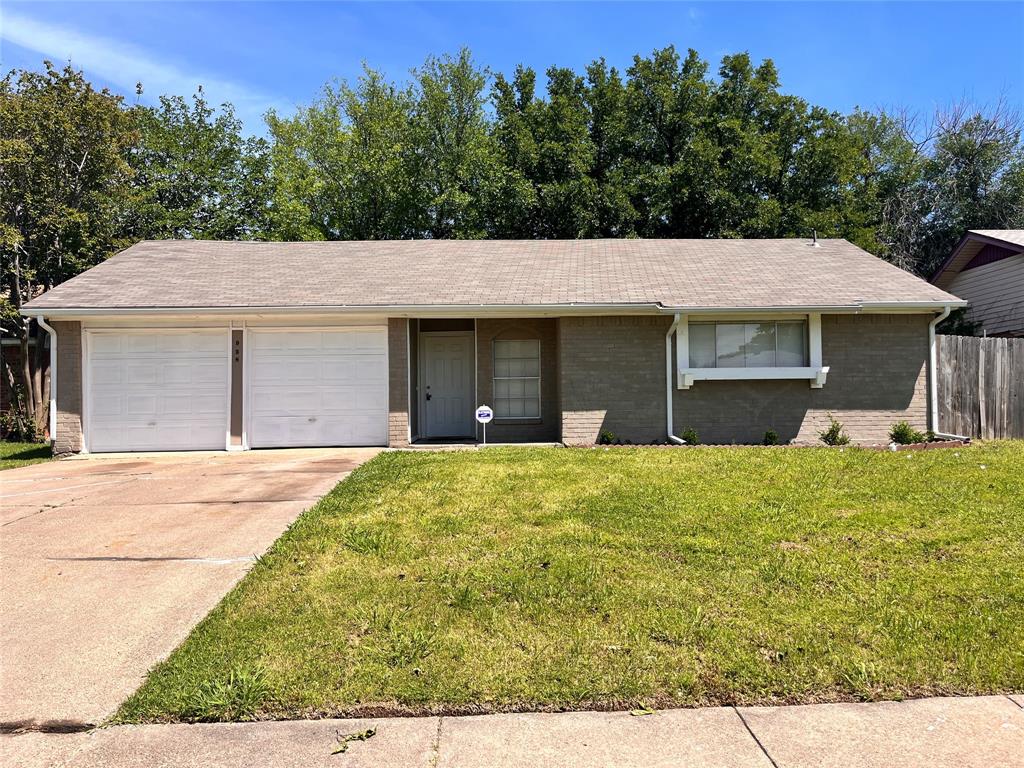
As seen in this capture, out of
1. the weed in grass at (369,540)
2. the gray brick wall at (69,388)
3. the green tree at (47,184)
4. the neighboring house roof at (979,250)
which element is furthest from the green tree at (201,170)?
the neighboring house roof at (979,250)

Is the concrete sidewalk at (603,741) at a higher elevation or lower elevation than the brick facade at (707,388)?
lower

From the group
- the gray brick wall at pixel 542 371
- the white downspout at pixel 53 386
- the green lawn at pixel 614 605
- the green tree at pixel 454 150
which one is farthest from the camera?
the green tree at pixel 454 150

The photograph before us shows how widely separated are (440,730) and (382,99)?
28.3m

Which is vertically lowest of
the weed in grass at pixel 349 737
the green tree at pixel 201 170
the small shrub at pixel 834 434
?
the weed in grass at pixel 349 737

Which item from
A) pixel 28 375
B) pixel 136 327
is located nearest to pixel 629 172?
pixel 136 327

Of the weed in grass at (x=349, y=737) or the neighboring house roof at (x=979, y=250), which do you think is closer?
the weed in grass at (x=349, y=737)

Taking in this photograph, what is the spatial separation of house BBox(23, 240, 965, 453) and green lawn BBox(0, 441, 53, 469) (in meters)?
0.68

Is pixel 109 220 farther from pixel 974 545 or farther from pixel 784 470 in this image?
pixel 974 545

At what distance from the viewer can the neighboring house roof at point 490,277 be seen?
1169cm

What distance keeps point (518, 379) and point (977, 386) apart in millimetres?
8964

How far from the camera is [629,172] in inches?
964

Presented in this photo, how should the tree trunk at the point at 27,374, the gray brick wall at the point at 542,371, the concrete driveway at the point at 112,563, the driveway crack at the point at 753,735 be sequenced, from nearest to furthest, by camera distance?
the driveway crack at the point at 753,735 → the concrete driveway at the point at 112,563 → the gray brick wall at the point at 542,371 → the tree trunk at the point at 27,374

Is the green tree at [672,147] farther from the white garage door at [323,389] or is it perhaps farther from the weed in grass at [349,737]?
the weed in grass at [349,737]

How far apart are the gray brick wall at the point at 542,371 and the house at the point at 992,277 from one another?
47.4 ft
